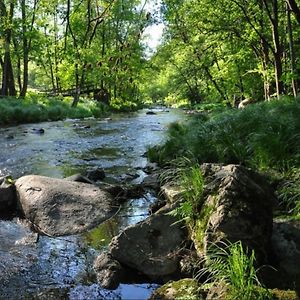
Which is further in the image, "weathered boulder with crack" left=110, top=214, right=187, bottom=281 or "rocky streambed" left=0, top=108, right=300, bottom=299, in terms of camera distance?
"weathered boulder with crack" left=110, top=214, right=187, bottom=281

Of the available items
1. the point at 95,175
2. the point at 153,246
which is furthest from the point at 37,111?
the point at 153,246

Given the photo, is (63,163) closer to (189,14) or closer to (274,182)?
(274,182)

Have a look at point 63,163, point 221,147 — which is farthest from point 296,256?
point 63,163

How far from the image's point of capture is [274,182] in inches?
266

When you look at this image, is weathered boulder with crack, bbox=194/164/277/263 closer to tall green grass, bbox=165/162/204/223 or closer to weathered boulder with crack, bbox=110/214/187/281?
tall green grass, bbox=165/162/204/223

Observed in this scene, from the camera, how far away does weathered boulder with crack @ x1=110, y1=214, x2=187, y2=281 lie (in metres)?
4.97

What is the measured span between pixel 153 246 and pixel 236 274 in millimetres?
1563

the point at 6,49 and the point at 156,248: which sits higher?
the point at 6,49

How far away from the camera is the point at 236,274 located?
390 centimetres

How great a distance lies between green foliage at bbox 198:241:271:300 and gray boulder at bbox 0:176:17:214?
4527mm

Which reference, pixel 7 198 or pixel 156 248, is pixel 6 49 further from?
pixel 156 248

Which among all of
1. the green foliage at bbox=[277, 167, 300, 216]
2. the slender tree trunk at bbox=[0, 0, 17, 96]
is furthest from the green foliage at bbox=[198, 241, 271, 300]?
the slender tree trunk at bbox=[0, 0, 17, 96]

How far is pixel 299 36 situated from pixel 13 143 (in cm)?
1333

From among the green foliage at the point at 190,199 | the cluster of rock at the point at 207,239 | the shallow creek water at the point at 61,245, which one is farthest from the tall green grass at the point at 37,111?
the cluster of rock at the point at 207,239
